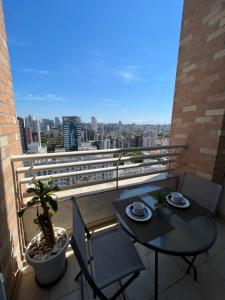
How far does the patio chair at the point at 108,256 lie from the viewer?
832 mm

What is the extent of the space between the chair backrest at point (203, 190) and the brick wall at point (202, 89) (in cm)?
67

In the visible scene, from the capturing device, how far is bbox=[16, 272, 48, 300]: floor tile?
3.47 feet

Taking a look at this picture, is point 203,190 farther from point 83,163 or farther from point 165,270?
point 83,163

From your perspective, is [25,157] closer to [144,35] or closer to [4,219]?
[4,219]

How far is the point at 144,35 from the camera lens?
2770 mm

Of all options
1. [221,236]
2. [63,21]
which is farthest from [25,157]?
[221,236]

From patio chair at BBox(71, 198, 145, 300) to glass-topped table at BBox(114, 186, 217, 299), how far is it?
8.9 inches

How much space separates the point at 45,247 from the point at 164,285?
1129mm

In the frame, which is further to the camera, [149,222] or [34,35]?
[34,35]

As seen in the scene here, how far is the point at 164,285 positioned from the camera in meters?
1.13

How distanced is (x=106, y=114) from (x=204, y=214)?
10.5m

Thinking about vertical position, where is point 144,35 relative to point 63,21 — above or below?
above

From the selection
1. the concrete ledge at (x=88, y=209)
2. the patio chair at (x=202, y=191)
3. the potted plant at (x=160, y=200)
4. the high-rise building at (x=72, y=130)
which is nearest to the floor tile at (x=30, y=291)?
the concrete ledge at (x=88, y=209)

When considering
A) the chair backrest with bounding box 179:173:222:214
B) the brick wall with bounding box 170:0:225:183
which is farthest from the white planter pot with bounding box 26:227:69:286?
the brick wall with bounding box 170:0:225:183
